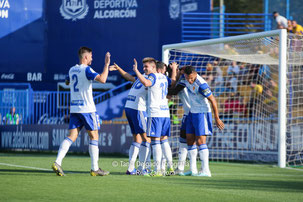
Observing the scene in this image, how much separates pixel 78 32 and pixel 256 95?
990cm

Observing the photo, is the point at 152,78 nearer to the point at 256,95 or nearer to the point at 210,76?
the point at 210,76

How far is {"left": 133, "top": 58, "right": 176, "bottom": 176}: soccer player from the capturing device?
8477 mm

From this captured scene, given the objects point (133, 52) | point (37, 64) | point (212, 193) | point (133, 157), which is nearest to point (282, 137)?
point (133, 157)

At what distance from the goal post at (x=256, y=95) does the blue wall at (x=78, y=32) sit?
6598 mm

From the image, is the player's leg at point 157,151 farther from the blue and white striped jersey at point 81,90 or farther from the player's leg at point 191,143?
the blue and white striped jersey at point 81,90

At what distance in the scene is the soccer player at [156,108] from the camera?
848 centimetres

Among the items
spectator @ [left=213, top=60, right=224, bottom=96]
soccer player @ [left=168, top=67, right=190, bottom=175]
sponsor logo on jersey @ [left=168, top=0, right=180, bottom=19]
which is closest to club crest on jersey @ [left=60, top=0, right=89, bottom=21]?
sponsor logo on jersey @ [left=168, top=0, right=180, bottom=19]

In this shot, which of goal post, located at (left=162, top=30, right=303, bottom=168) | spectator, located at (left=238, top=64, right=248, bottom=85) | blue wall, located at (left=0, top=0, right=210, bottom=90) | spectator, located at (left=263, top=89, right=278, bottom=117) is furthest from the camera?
blue wall, located at (left=0, top=0, right=210, bottom=90)

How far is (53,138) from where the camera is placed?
1619 cm

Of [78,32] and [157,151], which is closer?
[157,151]

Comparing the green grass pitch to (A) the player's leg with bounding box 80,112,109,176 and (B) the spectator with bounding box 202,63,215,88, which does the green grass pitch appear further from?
(B) the spectator with bounding box 202,63,215,88

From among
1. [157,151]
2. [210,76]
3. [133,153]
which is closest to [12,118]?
[210,76]

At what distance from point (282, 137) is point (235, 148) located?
9.02 ft

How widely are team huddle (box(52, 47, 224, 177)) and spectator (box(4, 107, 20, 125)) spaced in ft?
28.8
